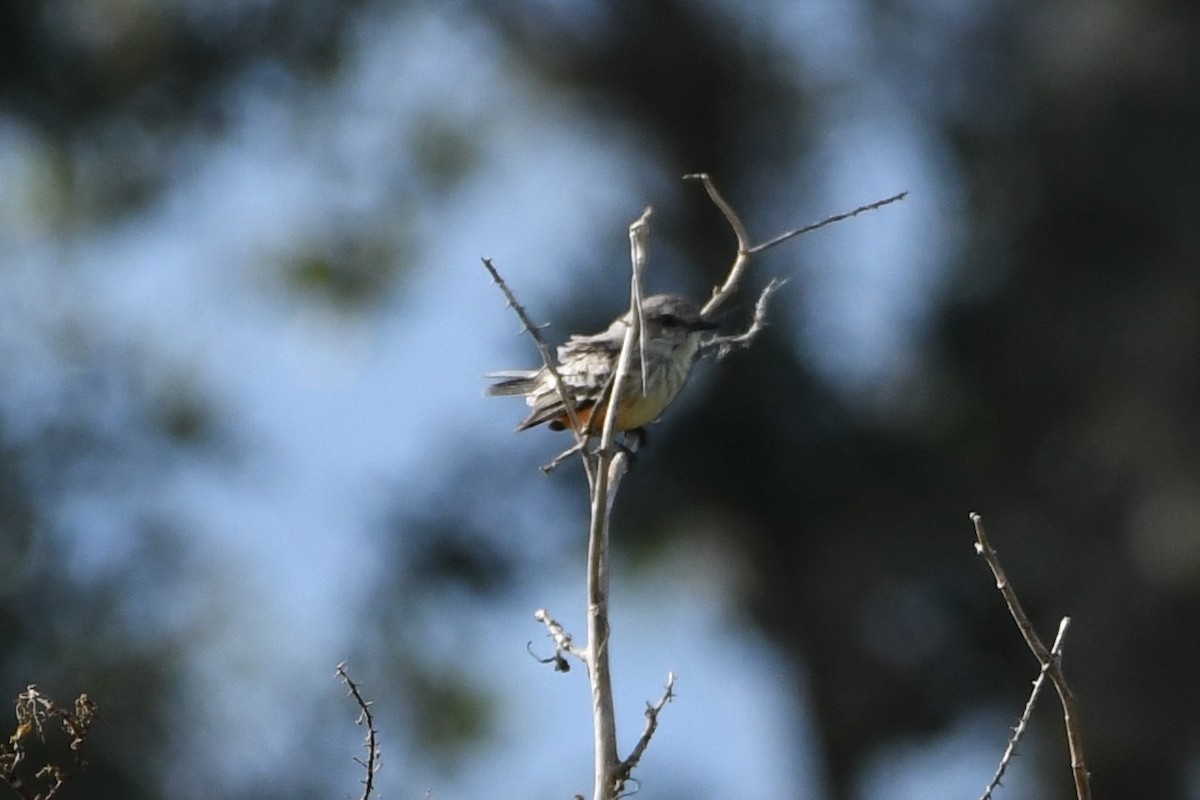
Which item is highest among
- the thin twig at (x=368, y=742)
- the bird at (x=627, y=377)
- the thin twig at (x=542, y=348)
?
the bird at (x=627, y=377)

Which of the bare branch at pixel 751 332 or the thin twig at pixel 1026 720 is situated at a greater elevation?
→ the bare branch at pixel 751 332

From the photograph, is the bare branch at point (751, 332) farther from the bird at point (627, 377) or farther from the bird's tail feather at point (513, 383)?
the bird's tail feather at point (513, 383)

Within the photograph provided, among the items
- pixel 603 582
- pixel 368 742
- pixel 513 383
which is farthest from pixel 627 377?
pixel 368 742

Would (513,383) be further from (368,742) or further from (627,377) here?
(368,742)

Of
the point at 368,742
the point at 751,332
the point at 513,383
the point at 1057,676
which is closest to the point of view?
the point at 1057,676

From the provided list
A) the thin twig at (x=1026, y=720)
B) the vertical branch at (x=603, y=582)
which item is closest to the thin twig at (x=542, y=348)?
the vertical branch at (x=603, y=582)

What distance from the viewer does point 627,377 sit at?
430cm

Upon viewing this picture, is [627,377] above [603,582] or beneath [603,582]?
above

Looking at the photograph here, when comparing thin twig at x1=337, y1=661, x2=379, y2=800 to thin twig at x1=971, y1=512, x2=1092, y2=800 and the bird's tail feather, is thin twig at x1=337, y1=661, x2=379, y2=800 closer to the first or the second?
thin twig at x1=971, y1=512, x2=1092, y2=800

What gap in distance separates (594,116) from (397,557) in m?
3.67

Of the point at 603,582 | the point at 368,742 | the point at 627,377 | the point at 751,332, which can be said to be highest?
the point at 627,377

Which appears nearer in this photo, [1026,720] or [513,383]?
[1026,720]

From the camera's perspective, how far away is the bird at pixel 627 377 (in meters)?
4.40

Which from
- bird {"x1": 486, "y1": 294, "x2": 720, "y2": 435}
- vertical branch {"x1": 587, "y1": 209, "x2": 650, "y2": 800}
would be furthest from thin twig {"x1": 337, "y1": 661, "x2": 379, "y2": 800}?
bird {"x1": 486, "y1": 294, "x2": 720, "y2": 435}
